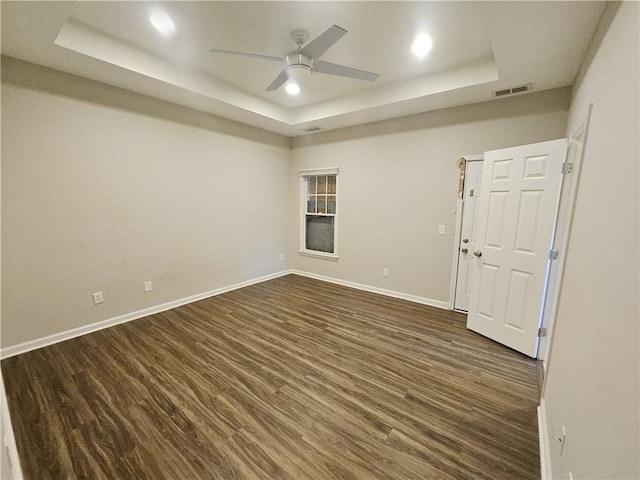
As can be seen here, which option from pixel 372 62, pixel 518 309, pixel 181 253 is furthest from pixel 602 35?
pixel 181 253

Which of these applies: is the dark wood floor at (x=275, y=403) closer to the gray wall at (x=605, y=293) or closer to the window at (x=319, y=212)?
the gray wall at (x=605, y=293)

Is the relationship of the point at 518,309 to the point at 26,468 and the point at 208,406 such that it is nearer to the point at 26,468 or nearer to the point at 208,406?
the point at 208,406

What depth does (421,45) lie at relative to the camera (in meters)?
2.43

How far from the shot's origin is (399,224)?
397cm

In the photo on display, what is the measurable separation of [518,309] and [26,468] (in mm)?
3858

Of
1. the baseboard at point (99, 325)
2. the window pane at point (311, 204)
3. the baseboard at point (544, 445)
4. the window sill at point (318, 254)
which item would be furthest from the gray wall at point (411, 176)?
the baseboard at point (99, 325)

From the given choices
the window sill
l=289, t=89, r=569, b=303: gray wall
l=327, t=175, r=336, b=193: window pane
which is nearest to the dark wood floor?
l=289, t=89, r=569, b=303: gray wall

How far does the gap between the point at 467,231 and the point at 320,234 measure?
102 inches

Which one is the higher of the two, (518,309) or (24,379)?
(518,309)

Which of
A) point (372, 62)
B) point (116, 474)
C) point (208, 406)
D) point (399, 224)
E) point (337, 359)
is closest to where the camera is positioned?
point (116, 474)

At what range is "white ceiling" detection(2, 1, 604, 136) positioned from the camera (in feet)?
6.10

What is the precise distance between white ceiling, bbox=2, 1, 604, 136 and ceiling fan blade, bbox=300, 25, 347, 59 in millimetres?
263

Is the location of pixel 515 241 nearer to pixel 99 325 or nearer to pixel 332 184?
pixel 332 184

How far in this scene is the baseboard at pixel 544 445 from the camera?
4.59 feet
